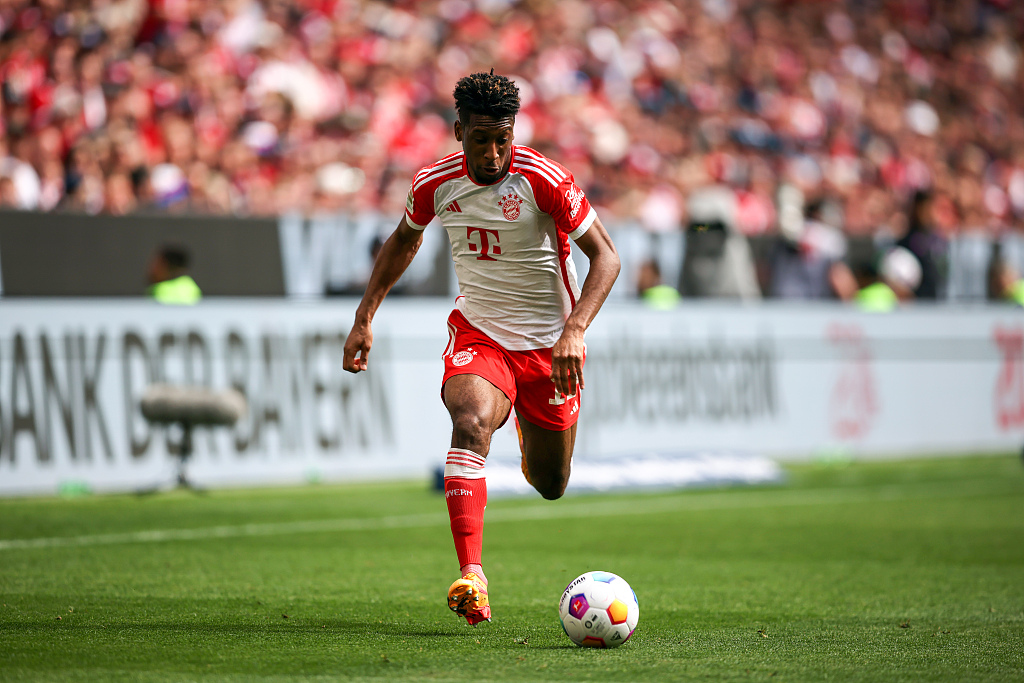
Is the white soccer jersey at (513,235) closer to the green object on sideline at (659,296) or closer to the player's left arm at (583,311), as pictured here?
A: the player's left arm at (583,311)

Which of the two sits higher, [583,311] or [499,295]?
[499,295]

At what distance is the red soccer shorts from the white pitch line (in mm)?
3214

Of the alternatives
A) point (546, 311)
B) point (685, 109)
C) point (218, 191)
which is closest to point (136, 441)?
point (218, 191)

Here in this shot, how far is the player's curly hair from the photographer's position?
531 centimetres

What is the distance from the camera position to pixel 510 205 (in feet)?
18.8

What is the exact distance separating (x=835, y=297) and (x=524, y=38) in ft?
22.1

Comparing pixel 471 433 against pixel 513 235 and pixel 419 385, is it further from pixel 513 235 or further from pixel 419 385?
pixel 419 385

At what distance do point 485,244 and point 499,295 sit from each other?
27 cm

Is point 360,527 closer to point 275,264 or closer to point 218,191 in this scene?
point 275,264

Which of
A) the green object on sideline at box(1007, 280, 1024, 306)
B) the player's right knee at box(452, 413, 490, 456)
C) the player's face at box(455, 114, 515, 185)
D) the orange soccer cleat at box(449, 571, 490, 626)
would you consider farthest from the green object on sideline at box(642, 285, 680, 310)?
the orange soccer cleat at box(449, 571, 490, 626)

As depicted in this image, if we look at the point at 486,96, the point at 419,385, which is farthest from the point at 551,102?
the point at 486,96

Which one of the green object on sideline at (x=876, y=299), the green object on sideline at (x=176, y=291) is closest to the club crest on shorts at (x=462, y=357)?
the green object on sideline at (x=176, y=291)

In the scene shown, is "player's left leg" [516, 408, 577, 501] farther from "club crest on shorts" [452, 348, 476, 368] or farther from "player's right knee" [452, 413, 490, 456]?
"player's right knee" [452, 413, 490, 456]

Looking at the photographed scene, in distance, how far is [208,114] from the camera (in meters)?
14.8
